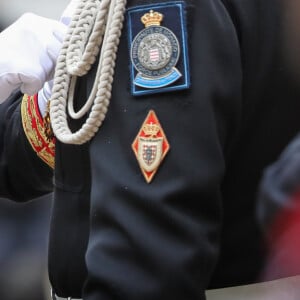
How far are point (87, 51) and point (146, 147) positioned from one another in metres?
0.15

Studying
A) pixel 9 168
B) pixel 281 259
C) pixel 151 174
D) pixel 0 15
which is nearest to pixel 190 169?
pixel 151 174

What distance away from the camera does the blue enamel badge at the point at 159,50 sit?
1.03m

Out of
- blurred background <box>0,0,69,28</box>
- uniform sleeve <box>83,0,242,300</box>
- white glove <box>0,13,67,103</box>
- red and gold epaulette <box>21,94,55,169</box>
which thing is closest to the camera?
uniform sleeve <box>83,0,242,300</box>

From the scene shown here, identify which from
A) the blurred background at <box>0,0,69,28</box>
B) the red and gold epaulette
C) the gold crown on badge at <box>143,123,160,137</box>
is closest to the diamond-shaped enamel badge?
the gold crown on badge at <box>143,123,160,137</box>

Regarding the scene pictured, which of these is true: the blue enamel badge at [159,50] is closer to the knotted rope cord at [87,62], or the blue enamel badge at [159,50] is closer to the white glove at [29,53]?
the knotted rope cord at [87,62]

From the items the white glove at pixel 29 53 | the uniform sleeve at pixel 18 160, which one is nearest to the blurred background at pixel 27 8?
the uniform sleeve at pixel 18 160

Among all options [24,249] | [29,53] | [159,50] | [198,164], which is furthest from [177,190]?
[24,249]

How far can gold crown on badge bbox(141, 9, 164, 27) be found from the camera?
3.42 feet

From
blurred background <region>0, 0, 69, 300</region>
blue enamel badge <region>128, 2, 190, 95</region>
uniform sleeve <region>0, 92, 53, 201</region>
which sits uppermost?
blue enamel badge <region>128, 2, 190, 95</region>

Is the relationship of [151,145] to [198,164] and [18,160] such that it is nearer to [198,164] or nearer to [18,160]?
[198,164]

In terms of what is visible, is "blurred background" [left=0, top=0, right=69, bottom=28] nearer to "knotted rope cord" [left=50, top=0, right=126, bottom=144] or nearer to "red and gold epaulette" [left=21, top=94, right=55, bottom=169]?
"red and gold epaulette" [left=21, top=94, right=55, bottom=169]

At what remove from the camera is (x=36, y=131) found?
1.43 meters

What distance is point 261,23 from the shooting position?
1053 millimetres

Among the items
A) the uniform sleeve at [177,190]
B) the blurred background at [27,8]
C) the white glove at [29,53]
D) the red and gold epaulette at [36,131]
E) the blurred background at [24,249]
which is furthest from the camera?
the blurred background at [27,8]
